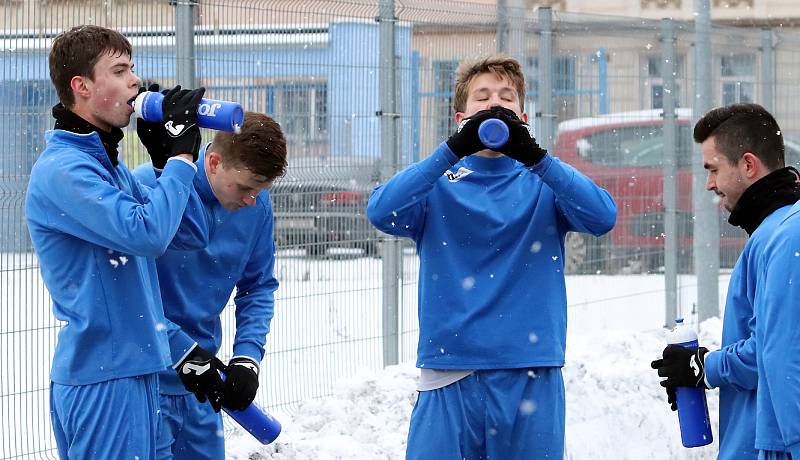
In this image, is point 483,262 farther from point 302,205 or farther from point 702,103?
point 702,103

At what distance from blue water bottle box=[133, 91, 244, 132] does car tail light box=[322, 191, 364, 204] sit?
322 cm

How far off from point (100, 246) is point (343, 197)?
362cm

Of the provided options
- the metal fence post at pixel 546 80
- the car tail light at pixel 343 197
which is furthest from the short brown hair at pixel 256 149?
the metal fence post at pixel 546 80

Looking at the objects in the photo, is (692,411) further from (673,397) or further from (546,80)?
(546,80)

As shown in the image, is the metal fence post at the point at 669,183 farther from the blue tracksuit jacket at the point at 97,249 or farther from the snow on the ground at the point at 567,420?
the blue tracksuit jacket at the point at 97,249

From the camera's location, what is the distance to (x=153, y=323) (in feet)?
12.4

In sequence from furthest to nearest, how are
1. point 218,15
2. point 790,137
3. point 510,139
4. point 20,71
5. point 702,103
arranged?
point 790,137
point 702,103
point 218,15
point 20,71
point 510,139

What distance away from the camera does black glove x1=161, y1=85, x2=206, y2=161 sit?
3762mm

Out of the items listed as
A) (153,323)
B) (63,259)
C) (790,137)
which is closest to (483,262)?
(153,323)

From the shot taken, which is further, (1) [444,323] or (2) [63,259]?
(1) [444,323]

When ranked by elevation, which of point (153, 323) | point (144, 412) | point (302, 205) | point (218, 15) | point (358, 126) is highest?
point (218, 15)

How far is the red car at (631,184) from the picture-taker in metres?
9.68

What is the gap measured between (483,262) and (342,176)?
318cm

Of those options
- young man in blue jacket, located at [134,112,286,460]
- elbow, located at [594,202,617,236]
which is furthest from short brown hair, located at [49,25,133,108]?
elbow, located at [594,202,617,236]
